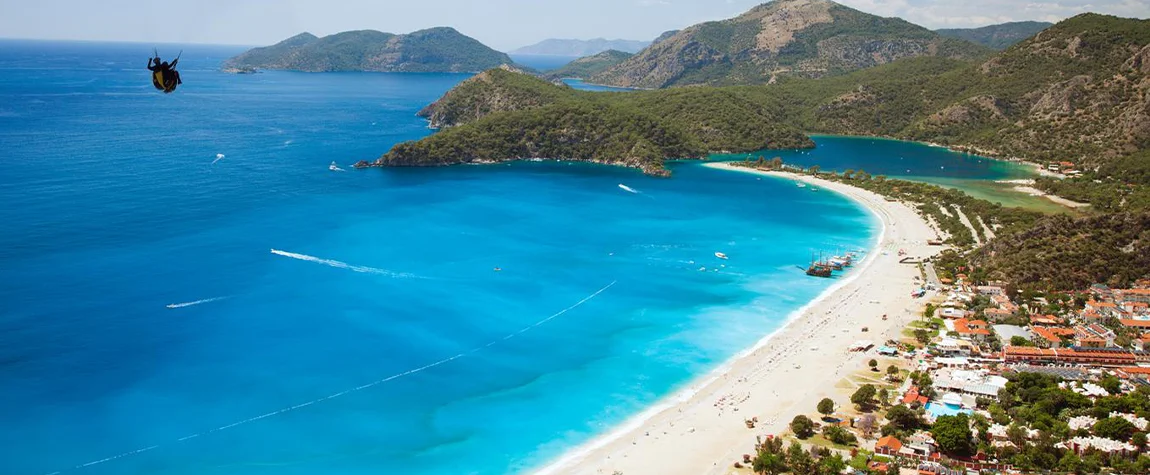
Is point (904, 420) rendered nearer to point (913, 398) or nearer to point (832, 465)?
point (913, 398)

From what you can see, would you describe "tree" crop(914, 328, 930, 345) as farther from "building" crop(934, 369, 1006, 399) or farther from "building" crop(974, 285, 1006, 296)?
"building" crop(974, 285, 1006, 296)

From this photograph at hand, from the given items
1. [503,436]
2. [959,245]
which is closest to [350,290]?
[503,436]

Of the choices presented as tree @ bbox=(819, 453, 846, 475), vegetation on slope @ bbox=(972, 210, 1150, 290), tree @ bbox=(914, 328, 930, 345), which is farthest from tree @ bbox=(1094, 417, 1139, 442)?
vegetation on slope @ bbox=(972, 210, 1150, 290)

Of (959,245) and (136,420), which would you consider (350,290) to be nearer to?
(136,420)

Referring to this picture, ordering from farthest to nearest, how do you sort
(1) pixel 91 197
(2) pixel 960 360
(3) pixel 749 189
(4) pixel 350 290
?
(3) pixel 749 189 < (1) pixel 91 197 < (4) pixel 350 290 < (2) pixel 960 360

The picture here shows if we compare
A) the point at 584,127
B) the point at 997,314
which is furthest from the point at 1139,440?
the point at 584,127

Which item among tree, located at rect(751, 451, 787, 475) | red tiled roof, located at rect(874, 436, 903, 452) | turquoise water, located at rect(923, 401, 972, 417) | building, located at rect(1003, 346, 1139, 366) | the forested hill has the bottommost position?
tree, located at rect(751, 451, 787, 475)
